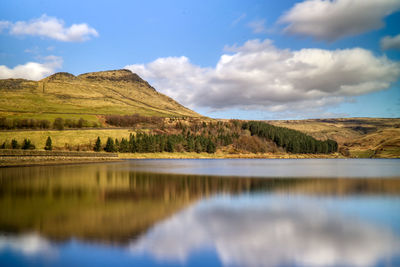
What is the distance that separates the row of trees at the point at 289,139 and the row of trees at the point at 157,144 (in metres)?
32.9

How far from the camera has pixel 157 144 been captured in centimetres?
12031

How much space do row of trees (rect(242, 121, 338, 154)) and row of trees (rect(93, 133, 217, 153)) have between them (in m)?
32.9

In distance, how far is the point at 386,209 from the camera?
20906 mm

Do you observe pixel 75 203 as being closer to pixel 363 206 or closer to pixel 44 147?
pixel 363 206

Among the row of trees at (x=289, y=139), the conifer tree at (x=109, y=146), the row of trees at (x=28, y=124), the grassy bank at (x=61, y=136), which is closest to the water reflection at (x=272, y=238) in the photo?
the grassy bank at (x=61, y=136)

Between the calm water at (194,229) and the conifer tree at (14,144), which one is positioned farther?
the conifer tree at (14,144)

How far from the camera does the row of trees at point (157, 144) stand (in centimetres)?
10806

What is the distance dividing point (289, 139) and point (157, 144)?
71.5 metres

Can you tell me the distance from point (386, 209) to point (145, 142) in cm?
10156

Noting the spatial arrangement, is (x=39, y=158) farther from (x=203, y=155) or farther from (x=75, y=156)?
(x=203, y=155)

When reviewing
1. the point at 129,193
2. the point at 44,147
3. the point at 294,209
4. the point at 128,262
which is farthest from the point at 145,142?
the point at 128,262

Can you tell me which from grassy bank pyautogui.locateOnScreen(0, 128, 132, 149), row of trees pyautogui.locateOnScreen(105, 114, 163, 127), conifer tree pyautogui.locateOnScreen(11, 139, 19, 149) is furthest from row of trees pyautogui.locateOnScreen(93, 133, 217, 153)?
row of trees pyautogui.locateOnScreen(105, 114, 163, 127)

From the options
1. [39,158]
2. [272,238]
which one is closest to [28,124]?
[39,158]

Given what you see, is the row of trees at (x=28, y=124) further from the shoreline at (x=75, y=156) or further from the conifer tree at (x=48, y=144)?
the shoreline at (x=75, y=156)
